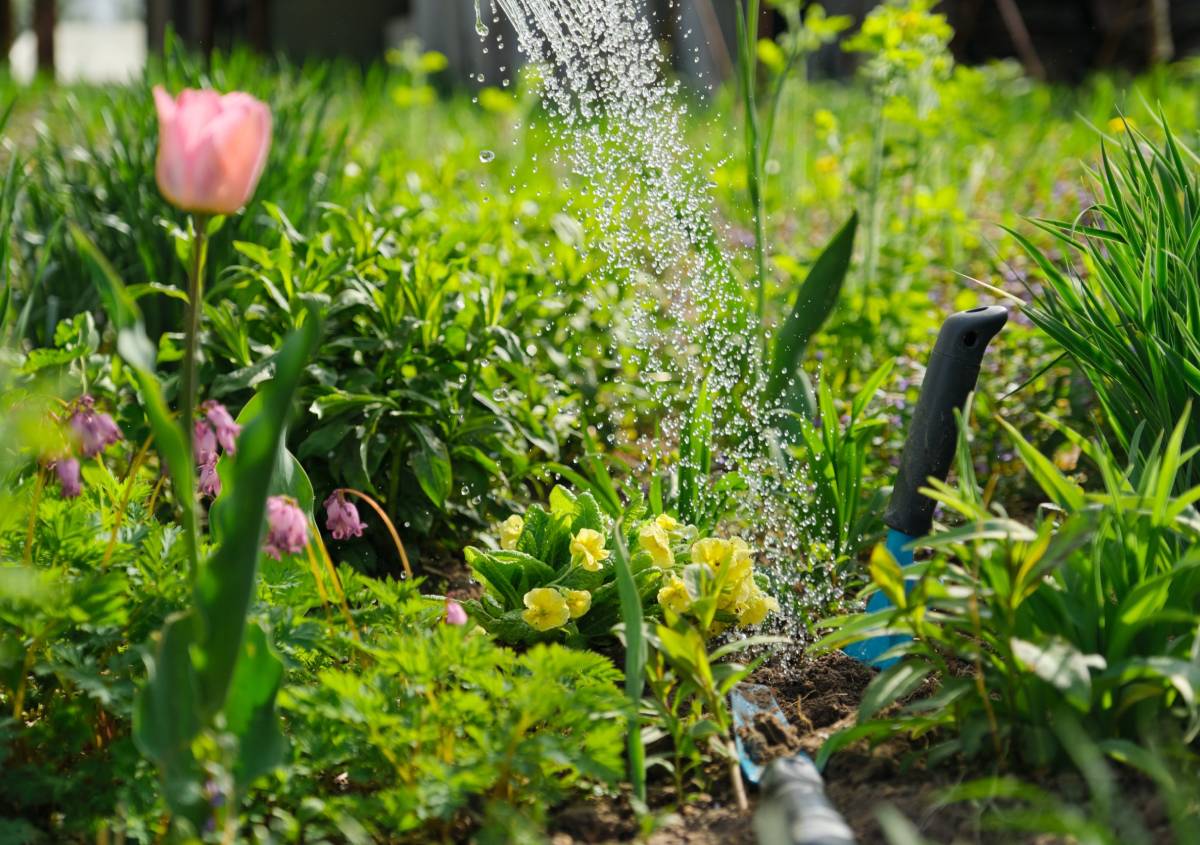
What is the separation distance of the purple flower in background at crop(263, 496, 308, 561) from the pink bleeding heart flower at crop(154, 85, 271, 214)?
34 cm

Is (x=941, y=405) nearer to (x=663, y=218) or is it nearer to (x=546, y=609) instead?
(x=546, y=609)

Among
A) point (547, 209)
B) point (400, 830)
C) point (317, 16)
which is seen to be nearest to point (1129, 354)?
point (400, 830)

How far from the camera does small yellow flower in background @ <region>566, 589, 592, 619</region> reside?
174 centimetres

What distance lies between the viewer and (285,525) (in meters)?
1.36

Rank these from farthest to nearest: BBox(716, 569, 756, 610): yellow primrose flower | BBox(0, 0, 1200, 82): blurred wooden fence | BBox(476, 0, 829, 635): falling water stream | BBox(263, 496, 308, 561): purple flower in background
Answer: BBox(0, 0, 1200, 82): blurred wooden fence, BBox(476, 0, 829, 635): falling water stream, BBox(716, 569, 756, 610): yellow primrose flower, BBox(263, 496, 308, 561): purple flower in background

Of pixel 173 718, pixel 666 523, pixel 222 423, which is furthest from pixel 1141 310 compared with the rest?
pixel 173 718

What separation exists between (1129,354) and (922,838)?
0.78 meters

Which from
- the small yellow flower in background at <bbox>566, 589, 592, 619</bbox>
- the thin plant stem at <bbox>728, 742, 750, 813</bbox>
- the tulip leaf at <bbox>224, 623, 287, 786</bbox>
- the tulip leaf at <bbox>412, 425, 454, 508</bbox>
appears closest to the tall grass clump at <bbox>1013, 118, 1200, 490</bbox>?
the thin plant stem at <bbox>728, 742, 750, 813</bbox>

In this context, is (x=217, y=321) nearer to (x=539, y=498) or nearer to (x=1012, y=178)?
(x=539, y=498)

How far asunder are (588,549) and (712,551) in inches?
7.1

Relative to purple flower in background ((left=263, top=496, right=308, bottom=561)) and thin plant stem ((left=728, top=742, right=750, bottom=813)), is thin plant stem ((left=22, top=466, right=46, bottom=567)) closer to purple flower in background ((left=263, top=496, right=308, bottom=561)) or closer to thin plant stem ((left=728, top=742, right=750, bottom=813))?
purple flower in background ((left=263, top=496, right=308, bottom=561))

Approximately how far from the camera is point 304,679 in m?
1.63

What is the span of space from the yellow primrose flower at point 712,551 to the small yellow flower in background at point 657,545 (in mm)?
46

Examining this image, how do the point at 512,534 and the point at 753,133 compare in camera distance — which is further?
the point at 753,133
